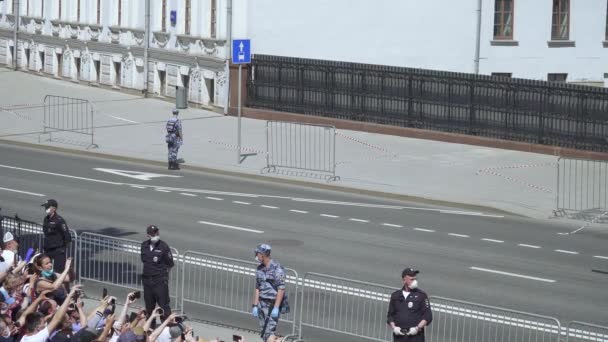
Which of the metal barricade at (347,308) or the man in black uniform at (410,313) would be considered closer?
the man in black uniform at (410,313)

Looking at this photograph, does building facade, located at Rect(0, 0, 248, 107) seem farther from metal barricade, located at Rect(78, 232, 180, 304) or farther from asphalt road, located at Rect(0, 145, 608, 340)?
metal barricade, located at Rect(78, 232, 180, 304)

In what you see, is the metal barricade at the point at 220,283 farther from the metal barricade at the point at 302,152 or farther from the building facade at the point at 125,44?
the building facade at the point at 125,44

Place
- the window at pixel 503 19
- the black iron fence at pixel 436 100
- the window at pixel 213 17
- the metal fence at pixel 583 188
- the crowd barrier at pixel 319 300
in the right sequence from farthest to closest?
the window at pixel 503 19
the window at pixel 213 17
the black iron fence at pixel 436 100
the metal fence at pixel 583 188
the crowd barrier at pixel 319 300

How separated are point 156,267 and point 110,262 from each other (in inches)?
109

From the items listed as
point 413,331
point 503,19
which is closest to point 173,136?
point 503,19

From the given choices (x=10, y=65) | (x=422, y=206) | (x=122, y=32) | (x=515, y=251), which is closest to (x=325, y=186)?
(x=422, y=206)

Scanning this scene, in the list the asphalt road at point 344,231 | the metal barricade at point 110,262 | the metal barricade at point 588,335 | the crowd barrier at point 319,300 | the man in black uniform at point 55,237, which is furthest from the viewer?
the asphalt road at point 344,231

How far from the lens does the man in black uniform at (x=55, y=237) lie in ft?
59.1

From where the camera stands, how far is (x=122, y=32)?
160ft

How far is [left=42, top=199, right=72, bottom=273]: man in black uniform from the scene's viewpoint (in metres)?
18.0

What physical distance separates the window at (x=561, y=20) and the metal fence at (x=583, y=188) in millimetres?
13516

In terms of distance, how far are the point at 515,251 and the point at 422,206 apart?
516cm

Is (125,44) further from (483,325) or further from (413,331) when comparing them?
(413,331)

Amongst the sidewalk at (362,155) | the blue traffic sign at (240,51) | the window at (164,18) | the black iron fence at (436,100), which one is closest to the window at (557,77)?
the black iron fence at (436,100)
